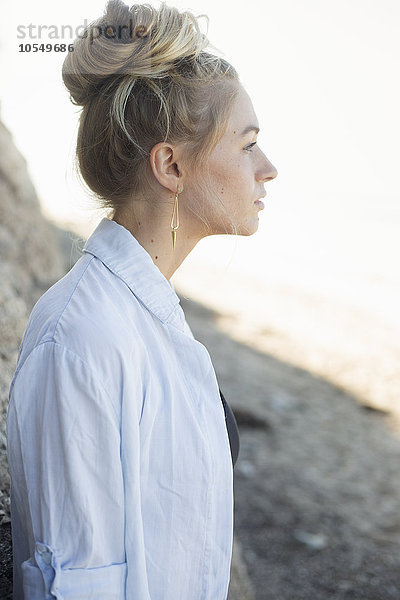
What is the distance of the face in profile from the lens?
5.31ft

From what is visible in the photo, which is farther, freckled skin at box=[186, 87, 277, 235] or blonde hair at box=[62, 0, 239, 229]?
freckled skin at box=[186, 87, 277, 235]

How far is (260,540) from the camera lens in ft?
11.5

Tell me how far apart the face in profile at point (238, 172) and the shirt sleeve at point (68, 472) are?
0.62 meters

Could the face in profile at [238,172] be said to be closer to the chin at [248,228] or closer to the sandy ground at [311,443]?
the chin at [248,228]

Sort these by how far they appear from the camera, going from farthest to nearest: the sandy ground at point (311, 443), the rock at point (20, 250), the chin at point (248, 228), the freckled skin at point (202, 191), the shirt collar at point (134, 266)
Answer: the sandy ground at point (311, 443) < the rock at point (20, 250) < the chin at point (248, 228) < the freckled skin at point (202, 191) < the shirt collar at point (134, 266)

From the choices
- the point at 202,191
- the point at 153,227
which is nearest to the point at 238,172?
the point at 202,191

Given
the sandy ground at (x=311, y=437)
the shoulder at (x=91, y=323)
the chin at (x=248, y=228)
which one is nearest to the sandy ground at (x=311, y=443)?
the sandy ground at (x=311, y=437)

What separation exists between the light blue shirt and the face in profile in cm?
25

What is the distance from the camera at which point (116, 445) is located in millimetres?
1248

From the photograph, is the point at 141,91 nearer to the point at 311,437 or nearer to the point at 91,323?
the point at 91,323

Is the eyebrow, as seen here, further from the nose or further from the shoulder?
the shoulder

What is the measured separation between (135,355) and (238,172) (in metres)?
0.59

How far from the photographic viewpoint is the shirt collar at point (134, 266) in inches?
58.9

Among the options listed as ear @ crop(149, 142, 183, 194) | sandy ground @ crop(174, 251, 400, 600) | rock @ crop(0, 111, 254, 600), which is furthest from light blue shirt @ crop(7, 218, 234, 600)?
sandy ground @ crop(174, 251, 400, 600)
